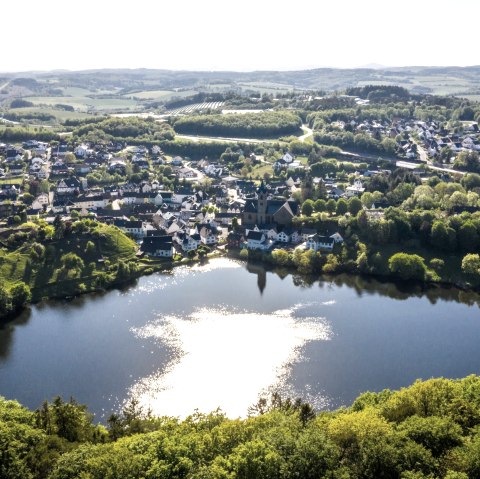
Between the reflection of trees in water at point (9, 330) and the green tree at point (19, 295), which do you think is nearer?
the reflection of trees in water at point (9, 330)

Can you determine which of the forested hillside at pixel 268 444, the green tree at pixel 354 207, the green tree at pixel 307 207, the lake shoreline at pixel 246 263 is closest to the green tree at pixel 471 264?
the lake shoreline at pixel 246 263

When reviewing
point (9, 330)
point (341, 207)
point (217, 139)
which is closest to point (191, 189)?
point (341, 207)

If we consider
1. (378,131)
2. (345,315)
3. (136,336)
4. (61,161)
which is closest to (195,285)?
(136,336)

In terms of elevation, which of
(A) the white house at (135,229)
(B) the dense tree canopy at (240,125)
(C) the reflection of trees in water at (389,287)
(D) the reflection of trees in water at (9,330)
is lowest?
(D) the reflection of trees in water at (9,330)

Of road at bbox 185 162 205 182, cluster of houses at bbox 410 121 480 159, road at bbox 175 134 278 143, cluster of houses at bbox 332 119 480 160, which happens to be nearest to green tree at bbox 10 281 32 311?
road at bbox 185 162 205 182

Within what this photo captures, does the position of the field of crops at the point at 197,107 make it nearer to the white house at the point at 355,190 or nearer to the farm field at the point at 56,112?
the farm field at the point at 56,112

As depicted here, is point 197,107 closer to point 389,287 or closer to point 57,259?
point 57,259

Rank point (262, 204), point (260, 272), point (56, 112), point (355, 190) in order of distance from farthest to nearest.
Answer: point (56, 112)
point (355, 190)
point (262, 204)
point (260, 272)
